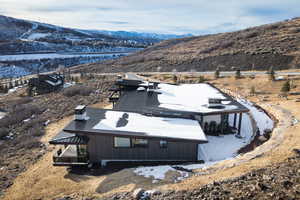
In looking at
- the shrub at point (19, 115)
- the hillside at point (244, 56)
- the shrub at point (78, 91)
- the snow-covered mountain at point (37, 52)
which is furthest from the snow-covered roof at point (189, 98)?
the snow-covered mountain at point (37, 52)

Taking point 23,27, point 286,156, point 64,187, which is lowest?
point 64,187

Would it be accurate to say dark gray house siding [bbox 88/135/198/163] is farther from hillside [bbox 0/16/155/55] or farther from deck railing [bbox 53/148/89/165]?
hillside [bbox 0/16/155/55]

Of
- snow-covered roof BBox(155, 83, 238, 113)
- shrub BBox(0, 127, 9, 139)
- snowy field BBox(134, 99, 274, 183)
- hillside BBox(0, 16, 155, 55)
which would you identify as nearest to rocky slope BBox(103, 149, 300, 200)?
snowy field BBox(134, 99, 274, 183)

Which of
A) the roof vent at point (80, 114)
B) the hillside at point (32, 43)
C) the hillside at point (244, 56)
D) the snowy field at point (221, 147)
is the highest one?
the hillside at point (32, 43)

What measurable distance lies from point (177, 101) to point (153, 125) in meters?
5.32

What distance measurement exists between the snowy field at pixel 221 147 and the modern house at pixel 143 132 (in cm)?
79

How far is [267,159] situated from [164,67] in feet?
147

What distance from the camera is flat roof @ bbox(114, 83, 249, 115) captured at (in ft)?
53.1

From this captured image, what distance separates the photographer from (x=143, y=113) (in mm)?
15805

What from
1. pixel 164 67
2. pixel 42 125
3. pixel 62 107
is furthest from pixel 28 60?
pixel 42 125

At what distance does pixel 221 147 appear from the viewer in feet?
47.3

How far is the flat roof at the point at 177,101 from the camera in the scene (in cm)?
1617

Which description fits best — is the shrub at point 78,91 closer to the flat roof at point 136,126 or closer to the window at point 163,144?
the flat roof at point 136,126

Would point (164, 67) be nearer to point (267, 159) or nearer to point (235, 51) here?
point (235, 51)
